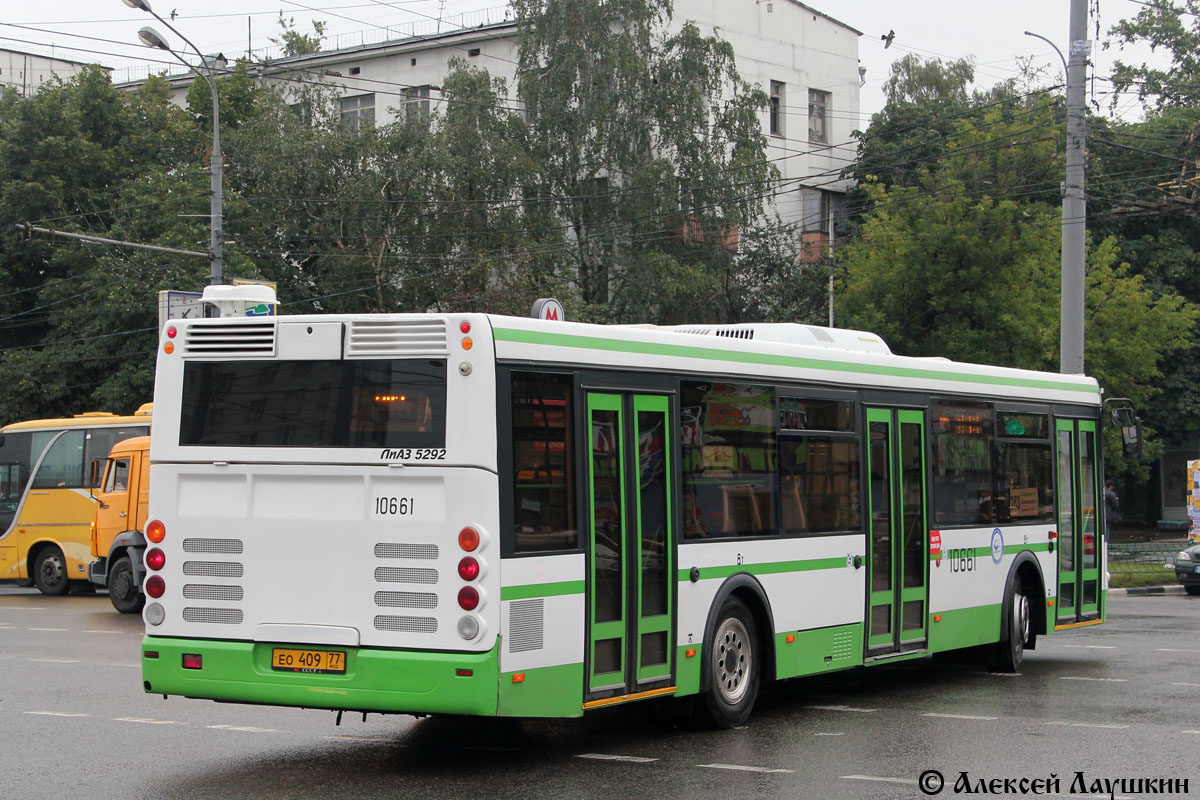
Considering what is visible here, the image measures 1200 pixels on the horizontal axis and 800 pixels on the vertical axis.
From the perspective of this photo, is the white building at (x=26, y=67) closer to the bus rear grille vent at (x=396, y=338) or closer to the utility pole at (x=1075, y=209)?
the utility pole at (x=1075, y=209)

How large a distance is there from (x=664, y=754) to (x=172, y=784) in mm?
3150

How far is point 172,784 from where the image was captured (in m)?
8.74

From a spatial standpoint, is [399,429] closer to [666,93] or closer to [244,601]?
[244,601]

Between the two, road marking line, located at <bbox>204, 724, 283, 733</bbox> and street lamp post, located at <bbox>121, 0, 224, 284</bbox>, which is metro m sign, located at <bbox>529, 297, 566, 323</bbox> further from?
street lamp post, located at <bbox>121, 0, 224, 284</bbox>

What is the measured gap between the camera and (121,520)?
950 inches

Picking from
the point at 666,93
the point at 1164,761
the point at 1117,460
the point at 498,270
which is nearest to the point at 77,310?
the point at 498,270

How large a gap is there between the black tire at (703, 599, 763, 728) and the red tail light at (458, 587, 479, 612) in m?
2.48

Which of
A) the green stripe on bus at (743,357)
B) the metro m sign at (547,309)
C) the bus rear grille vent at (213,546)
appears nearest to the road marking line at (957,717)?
the green stripe on bus at (743,357)

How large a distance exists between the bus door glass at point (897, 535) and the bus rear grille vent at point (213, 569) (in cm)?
560

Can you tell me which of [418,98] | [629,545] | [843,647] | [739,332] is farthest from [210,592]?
[418,98]

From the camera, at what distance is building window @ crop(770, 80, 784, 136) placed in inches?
2093

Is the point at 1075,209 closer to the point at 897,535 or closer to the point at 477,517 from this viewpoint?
the point at 897,535

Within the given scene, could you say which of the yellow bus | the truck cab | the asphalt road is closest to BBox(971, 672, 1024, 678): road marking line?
the asphalt road

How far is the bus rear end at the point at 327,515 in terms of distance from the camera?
8680 millimetres
